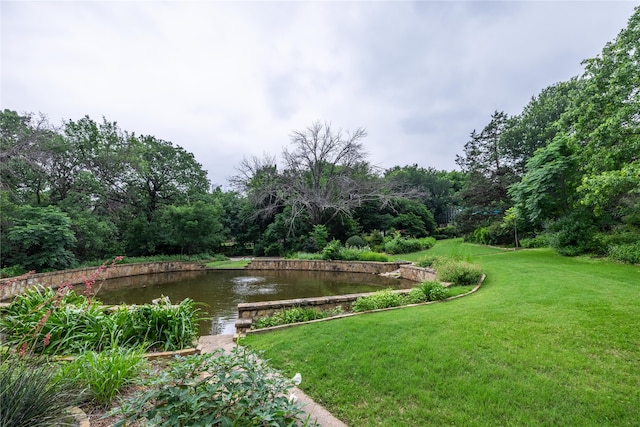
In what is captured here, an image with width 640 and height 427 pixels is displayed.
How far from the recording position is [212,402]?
1.73 m

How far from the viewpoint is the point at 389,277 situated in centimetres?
1098

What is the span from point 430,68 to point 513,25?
103 inches

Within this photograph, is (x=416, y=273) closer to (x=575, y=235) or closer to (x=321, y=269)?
(x=321, y=269)

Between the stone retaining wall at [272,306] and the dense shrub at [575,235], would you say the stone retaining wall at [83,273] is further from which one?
the dense shrub at [575,235]

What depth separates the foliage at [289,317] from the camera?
5.05 meters

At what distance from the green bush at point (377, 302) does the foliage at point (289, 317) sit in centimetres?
58

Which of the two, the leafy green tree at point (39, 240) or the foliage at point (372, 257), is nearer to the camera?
the leafy green tree at point (39, 240)

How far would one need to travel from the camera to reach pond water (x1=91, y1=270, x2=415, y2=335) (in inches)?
270

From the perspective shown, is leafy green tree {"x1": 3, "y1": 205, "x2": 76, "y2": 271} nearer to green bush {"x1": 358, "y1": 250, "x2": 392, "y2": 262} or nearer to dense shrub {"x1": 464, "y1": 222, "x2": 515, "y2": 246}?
green bush {"x1": 358, "y1": 250, "x2": 392, "y2": 262}

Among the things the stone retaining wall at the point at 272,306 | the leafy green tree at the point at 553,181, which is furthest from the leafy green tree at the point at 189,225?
the leafy green tree at the point at 553,181

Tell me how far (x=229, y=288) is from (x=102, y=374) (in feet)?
23.4

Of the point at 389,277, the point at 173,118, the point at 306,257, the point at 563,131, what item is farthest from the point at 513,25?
the point at 306,257

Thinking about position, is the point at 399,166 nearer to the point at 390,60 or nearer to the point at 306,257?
the point at 306,257

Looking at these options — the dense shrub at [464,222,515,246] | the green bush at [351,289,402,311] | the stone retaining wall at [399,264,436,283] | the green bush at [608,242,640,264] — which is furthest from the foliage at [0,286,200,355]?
the dense shrub at [464,222,515,246]
